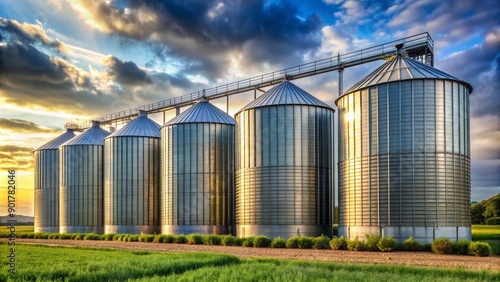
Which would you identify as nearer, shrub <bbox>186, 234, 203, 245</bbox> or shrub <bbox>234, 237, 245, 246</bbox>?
shrub <bbox>234, 237, 245, 246</bbox>

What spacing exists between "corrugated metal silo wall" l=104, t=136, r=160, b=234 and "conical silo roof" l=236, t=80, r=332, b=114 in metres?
21.7

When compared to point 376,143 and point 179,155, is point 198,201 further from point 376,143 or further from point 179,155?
point 376,143

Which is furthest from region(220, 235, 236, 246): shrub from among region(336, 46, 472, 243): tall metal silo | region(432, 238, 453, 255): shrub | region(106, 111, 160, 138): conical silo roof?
region(106, 111, 160, 138): conical silo roof

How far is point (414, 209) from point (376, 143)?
20.5 feet

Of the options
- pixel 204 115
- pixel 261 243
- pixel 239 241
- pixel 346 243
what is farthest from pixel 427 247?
pixel 204 115

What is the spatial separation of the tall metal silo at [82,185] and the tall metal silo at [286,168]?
3102 centimetres

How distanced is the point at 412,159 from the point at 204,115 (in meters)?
29.0

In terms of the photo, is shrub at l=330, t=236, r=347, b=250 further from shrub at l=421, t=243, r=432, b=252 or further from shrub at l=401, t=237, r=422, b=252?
shrub at l=421, t=243, r=432, b=252

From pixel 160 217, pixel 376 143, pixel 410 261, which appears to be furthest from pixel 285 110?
pixel 160 217

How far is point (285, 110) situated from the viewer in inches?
1807

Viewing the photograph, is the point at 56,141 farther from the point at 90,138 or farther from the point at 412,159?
the point at 412,159

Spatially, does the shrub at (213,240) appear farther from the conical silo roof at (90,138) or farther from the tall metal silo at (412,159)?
the conical silo roof at (90,138)

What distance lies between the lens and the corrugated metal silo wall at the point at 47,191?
246ft

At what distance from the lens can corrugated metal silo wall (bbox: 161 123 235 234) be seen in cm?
5381
